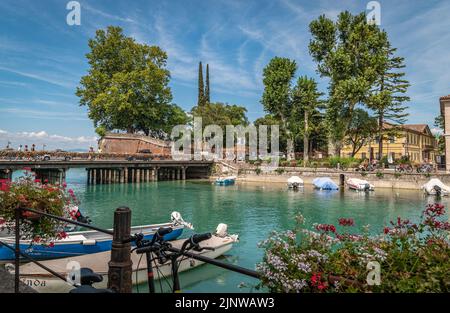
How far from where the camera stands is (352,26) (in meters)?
49.3

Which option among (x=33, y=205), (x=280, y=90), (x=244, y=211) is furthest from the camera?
(x=280, y=90)

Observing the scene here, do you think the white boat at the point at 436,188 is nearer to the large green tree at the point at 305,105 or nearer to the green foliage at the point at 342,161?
the green foliage at the point at 342,161

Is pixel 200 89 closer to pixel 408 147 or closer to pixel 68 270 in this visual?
pixel 408 147

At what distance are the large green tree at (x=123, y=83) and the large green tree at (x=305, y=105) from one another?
23.1m

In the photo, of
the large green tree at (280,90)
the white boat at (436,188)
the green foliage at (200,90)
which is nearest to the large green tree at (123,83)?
the large green tree at (280,90)

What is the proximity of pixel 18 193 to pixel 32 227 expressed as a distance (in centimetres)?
62

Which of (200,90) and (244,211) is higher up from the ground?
(200,90)

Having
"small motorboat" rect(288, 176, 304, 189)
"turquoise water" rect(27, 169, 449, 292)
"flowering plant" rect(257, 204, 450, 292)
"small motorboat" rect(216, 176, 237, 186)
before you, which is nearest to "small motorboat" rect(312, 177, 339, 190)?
"small motorboat" rect(288, 176, 304, 189)

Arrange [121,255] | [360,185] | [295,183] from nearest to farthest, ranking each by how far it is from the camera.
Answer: [121,255] < [360,185] < [295,183]

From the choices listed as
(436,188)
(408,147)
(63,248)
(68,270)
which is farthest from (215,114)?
(68,270)

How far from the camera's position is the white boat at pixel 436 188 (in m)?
37.8

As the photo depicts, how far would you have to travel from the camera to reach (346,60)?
47.2m

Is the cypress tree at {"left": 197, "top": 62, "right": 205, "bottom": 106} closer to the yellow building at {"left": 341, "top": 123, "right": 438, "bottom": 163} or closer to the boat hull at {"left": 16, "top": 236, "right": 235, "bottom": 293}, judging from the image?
the yellow building at {"left": 341, "top": 123, "right": 438, "bottom": 163}

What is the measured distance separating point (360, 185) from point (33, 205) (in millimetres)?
41221
